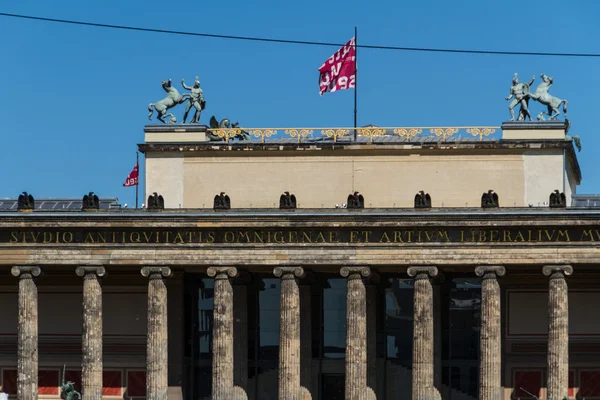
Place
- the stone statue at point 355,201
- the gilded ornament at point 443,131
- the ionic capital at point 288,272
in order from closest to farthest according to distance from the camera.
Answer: the stone statue at point 355,201, the ionic capital at point 288,272, the gilded ornament at point 443,131

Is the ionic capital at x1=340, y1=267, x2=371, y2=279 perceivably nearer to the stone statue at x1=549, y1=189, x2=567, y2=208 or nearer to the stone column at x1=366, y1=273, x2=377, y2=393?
the stone column at x1=366, y1=273, x2=377, y2=393

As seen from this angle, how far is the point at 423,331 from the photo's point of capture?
8500 cm

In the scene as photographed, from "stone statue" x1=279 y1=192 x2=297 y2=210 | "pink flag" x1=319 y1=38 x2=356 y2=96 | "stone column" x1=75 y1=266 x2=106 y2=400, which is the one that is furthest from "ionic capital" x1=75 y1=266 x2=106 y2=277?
"pink flag" x1=319 y1=38 x2=356 y2=96

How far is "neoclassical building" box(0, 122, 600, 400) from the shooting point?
278ft

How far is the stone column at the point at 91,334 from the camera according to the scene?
86375mm

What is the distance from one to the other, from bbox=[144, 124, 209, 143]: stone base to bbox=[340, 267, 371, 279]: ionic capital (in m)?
11.4

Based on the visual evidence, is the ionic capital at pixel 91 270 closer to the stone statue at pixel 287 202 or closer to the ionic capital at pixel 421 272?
the stone statue at pixel 287 202

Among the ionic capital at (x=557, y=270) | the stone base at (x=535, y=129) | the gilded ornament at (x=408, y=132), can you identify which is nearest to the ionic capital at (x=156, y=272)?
the gilded ornament at (x=408, y=132)

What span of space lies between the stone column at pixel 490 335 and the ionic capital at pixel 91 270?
18.1 meters

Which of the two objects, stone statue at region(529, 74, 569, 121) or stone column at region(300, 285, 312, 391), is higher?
stone statue at region(529, 74, 569, 121)

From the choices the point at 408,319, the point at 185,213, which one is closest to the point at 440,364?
the point at 408,319

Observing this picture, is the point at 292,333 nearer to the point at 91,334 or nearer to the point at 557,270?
the point at 91,334

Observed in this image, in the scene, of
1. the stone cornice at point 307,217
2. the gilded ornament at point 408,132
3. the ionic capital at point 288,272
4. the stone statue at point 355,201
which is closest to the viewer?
the stone cornice at point 307,217

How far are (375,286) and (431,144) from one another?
7679 mm
